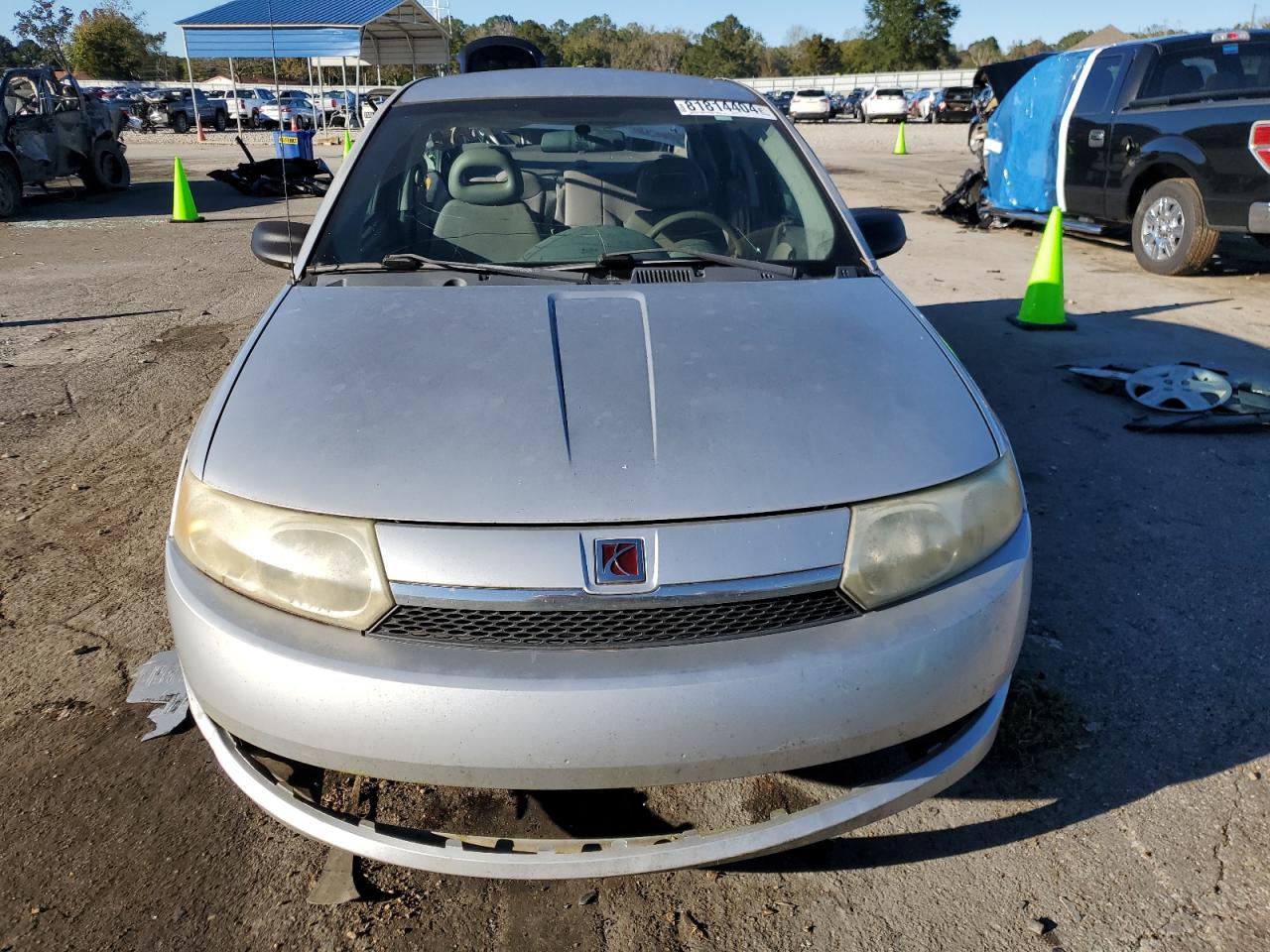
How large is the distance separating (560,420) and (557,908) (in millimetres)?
1004

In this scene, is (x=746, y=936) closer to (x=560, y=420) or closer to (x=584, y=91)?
(x=560, y=420)

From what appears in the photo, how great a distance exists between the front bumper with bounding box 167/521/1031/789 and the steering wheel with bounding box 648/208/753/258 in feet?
5.06

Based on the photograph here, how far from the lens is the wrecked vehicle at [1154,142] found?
7.08 m

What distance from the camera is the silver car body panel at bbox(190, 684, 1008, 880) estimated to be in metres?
1.64

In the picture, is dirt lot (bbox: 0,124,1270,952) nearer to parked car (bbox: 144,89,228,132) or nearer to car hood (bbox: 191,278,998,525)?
car hood (bbox: 191,278,998,525)

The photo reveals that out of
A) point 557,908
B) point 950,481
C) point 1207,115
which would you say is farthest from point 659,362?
point 1207,115

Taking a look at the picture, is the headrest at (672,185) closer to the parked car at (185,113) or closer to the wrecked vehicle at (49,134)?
the wrecked vehicle at (49,134)

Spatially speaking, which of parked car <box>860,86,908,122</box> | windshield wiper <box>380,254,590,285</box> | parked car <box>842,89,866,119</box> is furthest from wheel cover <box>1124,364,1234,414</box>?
parked car <box>842,89,866,119</box>

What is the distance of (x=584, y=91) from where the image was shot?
319cm

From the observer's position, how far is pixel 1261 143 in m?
6.84

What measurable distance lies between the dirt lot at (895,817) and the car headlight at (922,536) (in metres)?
0.70

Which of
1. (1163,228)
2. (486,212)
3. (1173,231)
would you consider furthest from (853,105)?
(486,212)

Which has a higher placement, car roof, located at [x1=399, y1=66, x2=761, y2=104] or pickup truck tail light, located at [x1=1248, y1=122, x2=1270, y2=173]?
car roof, located at [x1=399, y1=66, x2=761, y2=104]

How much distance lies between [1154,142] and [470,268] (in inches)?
284
